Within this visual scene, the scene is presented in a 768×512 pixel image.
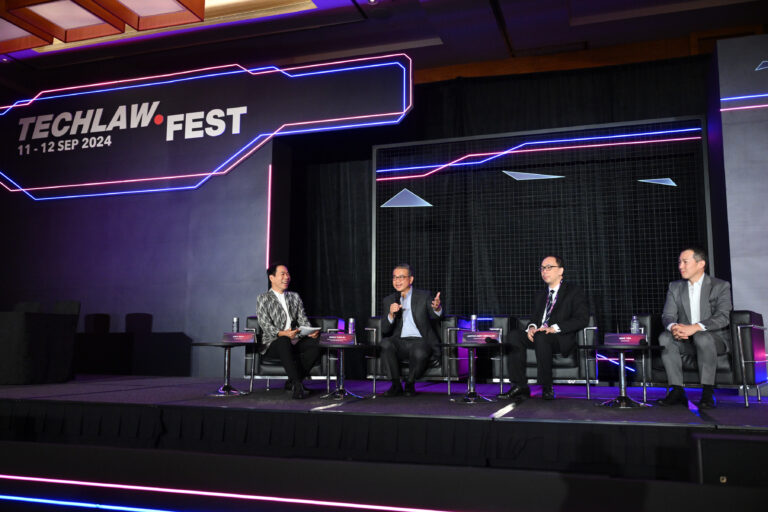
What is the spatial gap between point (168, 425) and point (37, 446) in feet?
2.97

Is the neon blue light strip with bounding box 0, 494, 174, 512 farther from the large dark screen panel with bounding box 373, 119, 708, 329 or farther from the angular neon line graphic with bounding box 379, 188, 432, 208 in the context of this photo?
the angular neon line graphic with bounding box 379, 188, 432, 208

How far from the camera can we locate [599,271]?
21.2 ft

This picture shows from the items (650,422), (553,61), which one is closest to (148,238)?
(553,61)

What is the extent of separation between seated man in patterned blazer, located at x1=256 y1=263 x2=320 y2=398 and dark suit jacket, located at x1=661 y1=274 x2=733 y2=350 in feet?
8.43

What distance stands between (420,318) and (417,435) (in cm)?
151

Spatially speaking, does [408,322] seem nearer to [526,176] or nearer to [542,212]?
[542,212]

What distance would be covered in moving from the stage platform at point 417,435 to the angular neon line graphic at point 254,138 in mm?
2915

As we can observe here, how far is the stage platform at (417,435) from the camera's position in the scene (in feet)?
8.94

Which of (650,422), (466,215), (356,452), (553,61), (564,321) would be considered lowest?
(356,452)

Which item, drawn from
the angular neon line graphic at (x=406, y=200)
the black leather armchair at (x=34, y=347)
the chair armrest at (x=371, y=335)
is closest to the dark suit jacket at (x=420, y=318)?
the chair armrest at (x=371, y=335)

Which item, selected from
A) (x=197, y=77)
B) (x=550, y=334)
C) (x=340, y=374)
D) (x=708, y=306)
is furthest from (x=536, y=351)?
(x=197, y=77)

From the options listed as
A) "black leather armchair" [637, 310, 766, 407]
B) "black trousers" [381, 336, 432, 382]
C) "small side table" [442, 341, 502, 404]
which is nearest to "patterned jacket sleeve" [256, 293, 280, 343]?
"black trousers" [381, 336, 432, 382]

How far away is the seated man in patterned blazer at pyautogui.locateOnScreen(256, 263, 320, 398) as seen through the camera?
15.9 ft

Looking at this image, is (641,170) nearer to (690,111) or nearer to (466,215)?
(690,111)
